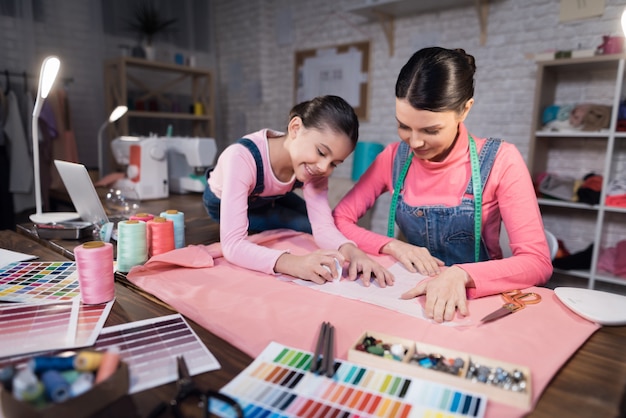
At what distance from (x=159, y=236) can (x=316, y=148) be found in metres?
0.51

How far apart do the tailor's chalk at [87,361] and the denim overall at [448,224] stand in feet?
3.53

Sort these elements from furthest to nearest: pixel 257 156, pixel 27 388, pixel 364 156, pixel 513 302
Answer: pixel 364 156
pixel 257 156
pixel 513 302
pixel 27 388

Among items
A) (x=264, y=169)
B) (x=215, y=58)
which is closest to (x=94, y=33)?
(x=215, y=58)

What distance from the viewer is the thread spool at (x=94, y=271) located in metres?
0.86

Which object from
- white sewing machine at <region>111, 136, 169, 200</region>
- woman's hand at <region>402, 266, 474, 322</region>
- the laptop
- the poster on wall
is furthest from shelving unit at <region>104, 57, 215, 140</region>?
woman's hand at <region>402, 266, 474, 322</region>

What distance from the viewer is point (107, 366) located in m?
0.56

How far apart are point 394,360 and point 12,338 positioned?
64 cm

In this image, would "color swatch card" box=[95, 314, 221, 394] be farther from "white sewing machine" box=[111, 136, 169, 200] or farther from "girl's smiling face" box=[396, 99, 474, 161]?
"white sewing machine" box=[111, 136, 169, 200]

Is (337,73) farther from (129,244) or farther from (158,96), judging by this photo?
(129,244)

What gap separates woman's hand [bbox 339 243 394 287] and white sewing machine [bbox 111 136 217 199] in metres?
1.41

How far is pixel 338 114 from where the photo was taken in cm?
123

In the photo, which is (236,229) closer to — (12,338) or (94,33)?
(12,338)

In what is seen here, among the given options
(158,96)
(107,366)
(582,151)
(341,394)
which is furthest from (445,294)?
(158,96)

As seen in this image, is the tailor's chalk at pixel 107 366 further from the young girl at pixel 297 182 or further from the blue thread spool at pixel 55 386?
the young girl at pixel 297 182
